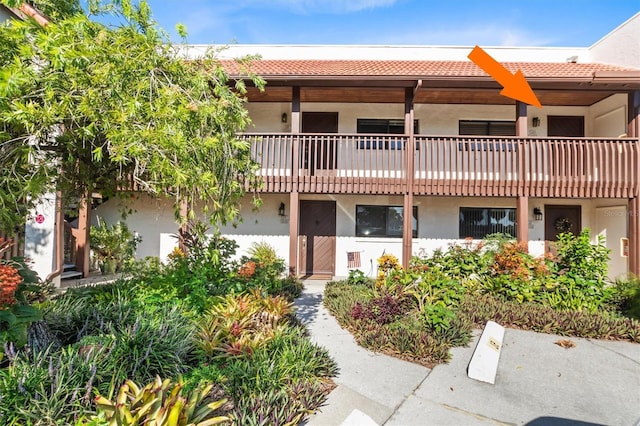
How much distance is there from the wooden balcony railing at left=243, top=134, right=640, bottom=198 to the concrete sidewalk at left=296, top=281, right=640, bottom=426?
476 centimetres

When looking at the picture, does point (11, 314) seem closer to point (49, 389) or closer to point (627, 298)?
point (49, 389)

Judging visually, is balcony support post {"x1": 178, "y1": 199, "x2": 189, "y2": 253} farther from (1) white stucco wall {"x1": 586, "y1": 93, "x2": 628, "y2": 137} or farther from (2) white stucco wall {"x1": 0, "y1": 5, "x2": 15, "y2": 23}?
(1) white stucco wall {"x1": 586, "y1": 93, "x2": 628, "y2": 137}

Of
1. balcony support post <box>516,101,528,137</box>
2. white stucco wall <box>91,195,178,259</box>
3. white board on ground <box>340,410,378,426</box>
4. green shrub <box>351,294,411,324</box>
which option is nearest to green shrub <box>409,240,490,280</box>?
green shrub <box>351,294,411,324</box>

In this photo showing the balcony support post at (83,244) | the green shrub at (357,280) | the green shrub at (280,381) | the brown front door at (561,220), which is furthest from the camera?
the brown front door at (561,220)

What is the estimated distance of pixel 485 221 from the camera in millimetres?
10539

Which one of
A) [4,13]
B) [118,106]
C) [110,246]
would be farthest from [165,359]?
[110,246]

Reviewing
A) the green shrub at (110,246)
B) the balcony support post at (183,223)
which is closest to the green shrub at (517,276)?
the balcony support post at (183,223)

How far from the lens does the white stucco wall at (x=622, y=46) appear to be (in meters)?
9.61

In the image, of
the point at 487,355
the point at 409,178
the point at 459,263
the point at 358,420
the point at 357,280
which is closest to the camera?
the point at 358,420

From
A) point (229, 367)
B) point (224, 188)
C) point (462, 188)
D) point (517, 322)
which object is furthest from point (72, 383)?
point (462, 188)

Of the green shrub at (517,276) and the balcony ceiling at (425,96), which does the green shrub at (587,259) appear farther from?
the balcony ceiling at (425,96)

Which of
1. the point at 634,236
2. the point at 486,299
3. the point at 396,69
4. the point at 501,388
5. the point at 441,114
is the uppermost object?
the point at 396,69

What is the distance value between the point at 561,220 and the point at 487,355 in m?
8.50

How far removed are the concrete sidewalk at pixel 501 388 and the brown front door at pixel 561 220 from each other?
633 centimetres
